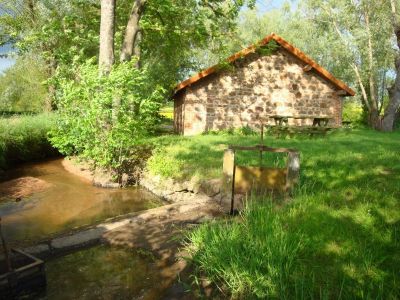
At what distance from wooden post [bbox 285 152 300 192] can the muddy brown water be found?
345 cm

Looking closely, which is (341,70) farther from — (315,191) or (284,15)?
(315,191)

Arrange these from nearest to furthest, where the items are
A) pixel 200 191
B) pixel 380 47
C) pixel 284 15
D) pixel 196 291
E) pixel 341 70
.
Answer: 1. pixel 196 291
2. pixel 200 191
3. pixel 380 47
4. pixel 341 70
5. pixel 284 15

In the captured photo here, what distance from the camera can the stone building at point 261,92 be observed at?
18.3 metres

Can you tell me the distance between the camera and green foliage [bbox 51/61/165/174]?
9.62m

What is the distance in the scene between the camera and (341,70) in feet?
101

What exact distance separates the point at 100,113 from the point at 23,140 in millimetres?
5350

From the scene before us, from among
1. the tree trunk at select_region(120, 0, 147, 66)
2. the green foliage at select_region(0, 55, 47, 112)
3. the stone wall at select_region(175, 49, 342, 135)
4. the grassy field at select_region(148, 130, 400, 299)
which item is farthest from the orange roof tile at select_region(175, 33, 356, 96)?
the grassy field at select_region(148, 130, 400, 299)

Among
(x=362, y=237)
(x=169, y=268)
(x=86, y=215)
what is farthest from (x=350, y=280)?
(x=86, y=215)

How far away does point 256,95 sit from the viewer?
18969mm

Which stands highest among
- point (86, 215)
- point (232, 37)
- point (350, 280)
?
point (232, 37)

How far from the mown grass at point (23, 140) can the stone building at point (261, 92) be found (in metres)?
6.69

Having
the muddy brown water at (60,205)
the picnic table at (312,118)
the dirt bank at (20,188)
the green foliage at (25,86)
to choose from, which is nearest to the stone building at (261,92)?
the picnic table at (312,118)

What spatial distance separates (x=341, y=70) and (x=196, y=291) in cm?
3074

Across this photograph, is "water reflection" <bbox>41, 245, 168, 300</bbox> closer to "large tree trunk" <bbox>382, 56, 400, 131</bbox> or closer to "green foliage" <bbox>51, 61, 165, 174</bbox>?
"green foliage" <bbox>51, 61, 165, 174</bbox>
